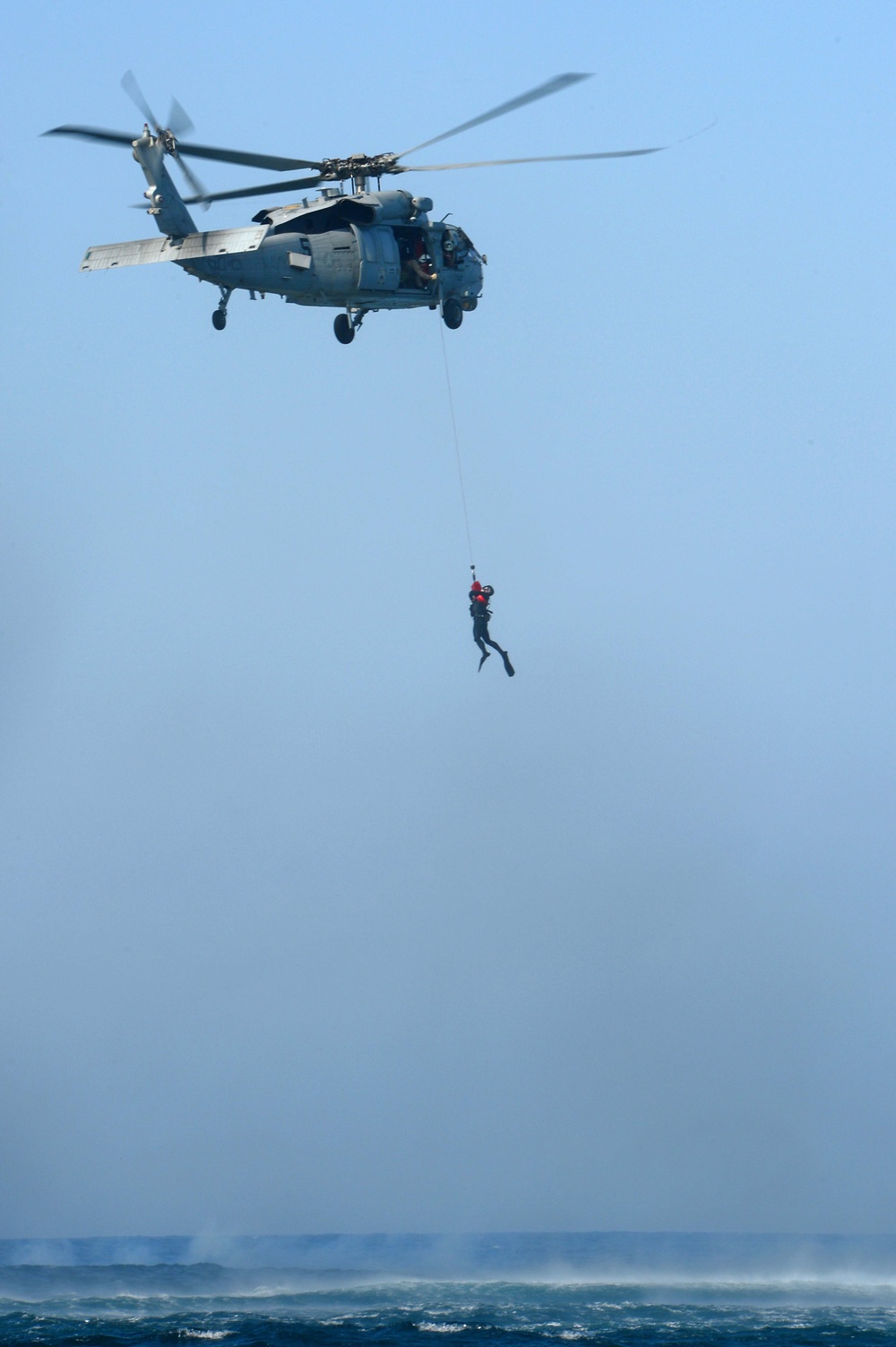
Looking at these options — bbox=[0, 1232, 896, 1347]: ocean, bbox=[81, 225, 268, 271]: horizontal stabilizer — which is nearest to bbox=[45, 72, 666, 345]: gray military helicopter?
bbox=[81, 225, 268, 271]: horizontal stabilizer

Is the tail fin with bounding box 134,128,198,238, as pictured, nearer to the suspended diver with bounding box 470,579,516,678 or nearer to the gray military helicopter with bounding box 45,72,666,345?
the gray military helicopter with bounding box 45,72,666,345

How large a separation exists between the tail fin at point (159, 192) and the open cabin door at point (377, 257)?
160 inches

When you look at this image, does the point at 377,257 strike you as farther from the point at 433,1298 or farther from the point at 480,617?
the point at 433,1298

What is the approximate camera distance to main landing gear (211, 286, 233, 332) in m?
36.1

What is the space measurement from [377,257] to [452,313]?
3.19 meters

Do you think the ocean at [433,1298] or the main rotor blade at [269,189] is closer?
the main rotor blade at [269,189]

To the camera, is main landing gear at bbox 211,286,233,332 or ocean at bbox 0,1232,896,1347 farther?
ocean at bbox 0,1232,896,1347

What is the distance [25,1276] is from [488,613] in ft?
323

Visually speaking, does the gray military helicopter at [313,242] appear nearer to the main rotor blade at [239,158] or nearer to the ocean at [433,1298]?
the main rotor blade at [239,158]

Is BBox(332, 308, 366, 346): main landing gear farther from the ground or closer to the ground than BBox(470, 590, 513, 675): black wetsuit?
farther from the ground

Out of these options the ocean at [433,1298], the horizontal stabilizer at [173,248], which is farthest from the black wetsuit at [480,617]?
the ocean at [433,1298]

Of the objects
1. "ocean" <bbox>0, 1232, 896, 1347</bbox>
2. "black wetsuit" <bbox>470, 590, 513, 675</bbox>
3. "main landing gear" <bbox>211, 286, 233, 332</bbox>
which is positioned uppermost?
"main landing gear" <bbox>211, 286, 233, 332</bbox>

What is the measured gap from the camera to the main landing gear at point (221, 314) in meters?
36.1

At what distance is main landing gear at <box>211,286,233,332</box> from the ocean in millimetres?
58384
